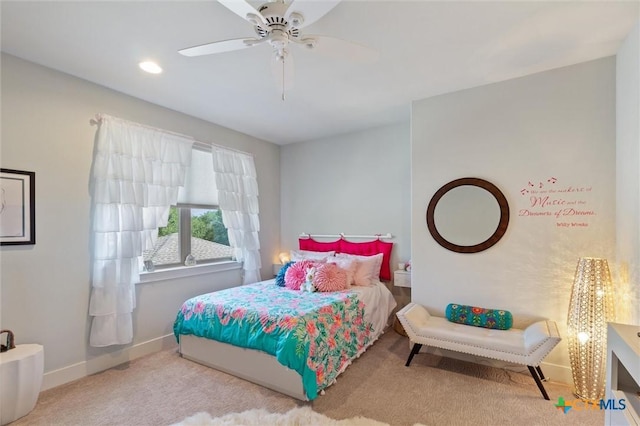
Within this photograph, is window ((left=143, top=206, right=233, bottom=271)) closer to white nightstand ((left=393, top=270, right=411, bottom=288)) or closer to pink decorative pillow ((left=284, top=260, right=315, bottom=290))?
pink decorative pillow ((left=284, top=260, right=315, bottom=290))

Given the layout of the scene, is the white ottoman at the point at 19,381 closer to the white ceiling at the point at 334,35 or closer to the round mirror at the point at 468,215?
the white ceiling at the point at 334,35

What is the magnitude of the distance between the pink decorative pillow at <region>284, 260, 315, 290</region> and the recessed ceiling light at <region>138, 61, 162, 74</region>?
2.38 m

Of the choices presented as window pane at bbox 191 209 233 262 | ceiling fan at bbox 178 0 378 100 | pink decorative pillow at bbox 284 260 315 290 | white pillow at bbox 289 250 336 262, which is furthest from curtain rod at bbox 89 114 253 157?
pink decorative pillow at bbox 284 260 315 290

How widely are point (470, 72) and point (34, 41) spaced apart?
3.42 metres

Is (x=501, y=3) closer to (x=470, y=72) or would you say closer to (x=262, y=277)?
(x=470, y=72)

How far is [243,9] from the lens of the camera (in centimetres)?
142

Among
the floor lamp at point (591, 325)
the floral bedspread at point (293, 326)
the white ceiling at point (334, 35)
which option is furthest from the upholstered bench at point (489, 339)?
the white ceiling at point (334, 35)

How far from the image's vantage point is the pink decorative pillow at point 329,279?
10.7ft

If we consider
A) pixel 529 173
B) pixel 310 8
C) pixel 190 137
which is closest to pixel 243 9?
pixel 310 8

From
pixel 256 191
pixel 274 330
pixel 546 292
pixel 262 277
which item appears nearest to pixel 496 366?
pixel 546 292

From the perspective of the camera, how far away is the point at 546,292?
2611 mm

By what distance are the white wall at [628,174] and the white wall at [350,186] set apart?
196 centimetres

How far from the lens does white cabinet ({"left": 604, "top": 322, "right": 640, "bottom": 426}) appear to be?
1.21 m
